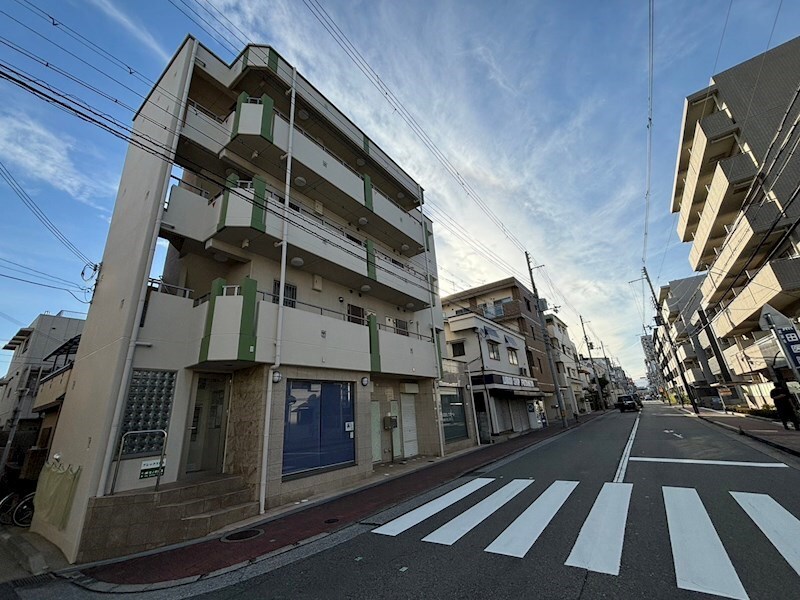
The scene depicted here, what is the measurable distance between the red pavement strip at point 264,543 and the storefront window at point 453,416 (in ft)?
22.5

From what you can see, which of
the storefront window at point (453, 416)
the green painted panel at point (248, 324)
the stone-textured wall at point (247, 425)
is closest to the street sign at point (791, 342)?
the storefront window at point (453, 416)

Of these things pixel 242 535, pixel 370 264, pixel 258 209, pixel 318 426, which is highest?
pixel 258 209

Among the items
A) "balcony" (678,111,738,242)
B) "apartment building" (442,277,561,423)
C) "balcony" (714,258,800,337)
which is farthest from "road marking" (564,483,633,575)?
"apartment building" (442,277,561,423)

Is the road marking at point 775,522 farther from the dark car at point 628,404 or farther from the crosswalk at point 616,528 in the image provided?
the dark car at point 628,404

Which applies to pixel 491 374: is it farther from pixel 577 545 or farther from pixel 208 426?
pixel 577 545

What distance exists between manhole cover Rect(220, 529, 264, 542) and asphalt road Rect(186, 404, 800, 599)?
2.07 meters

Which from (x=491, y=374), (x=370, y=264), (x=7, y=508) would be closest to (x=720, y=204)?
(x=491, y=374)

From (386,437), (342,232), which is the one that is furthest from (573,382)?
(342,232)

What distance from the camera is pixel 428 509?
6652 millimetres

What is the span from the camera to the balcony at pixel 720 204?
17.0 metres

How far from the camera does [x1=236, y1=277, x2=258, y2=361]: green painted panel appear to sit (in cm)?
838

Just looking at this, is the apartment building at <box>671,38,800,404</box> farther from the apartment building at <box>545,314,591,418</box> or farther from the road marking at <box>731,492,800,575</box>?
the apartment building at <box>545,314,591,418</box>

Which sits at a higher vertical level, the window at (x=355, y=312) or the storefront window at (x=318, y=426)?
the window at (x=355, y=312)

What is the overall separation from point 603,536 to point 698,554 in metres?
1.05
